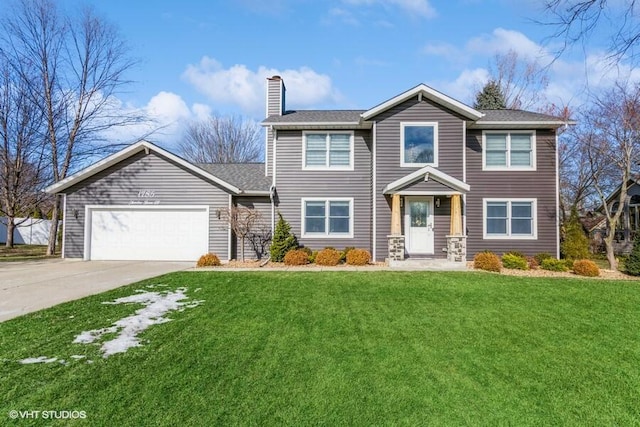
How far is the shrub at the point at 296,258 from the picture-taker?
12.2m

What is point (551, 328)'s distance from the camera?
5.61 metres

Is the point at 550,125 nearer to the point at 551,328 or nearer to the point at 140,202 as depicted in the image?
the point at 551,328

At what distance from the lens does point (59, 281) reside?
29.4ft

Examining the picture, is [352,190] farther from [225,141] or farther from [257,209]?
[225,141]

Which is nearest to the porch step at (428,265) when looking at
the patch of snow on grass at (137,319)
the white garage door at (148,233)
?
the patch of snow on grass at (137,319)

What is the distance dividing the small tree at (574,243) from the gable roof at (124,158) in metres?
12.3

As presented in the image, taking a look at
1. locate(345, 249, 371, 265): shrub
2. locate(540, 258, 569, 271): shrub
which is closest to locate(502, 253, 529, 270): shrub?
locate(540, 258, 569, 271): shrub

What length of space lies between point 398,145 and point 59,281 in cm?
1125

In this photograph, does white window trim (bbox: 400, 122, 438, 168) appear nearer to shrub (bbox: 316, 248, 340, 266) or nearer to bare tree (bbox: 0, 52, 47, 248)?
shrub (bbox: 316, 248, 340, 266)

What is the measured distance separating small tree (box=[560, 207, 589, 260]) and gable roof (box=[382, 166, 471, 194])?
14.3 feet

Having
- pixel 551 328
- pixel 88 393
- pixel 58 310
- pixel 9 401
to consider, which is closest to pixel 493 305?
pixel 551 328

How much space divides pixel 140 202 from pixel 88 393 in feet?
38.8

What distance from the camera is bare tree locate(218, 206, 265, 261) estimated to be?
43.7ft

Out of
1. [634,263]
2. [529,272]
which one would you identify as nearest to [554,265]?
[529,272]
